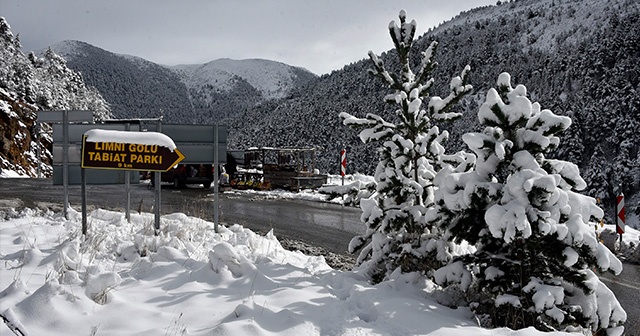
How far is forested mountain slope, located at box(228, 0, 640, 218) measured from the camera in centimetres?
5862

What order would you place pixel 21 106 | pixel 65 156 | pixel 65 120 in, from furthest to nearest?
pixel 21 106 < pixel 65 156 < pixel 65 120

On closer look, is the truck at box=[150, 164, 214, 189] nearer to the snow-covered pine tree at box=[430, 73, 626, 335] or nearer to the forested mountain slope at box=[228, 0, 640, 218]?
the snow-covered pine tree at box=[430, 73, 626, 335]

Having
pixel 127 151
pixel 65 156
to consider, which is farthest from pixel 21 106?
pixel 127 151

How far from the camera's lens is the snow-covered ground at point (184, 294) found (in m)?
3.46

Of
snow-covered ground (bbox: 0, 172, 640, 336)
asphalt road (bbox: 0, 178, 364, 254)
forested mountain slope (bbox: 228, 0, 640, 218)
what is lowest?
asphalt road (bbox: 0, 178, 364, 254)

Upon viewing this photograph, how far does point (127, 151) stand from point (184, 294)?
9.51ft

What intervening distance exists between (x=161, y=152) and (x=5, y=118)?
29.8m

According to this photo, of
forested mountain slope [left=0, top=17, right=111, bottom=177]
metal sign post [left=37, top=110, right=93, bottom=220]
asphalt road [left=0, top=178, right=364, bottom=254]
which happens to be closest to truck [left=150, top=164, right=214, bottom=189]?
asphalt road [left=0, top=178, right=364, bottom=254]

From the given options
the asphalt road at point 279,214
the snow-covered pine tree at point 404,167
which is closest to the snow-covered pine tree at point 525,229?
the snow-covered pine tree at point 404,167

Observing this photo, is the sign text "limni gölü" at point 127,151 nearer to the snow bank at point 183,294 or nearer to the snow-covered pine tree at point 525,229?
the snow bank at point 183,294

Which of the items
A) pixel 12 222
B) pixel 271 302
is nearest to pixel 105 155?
pixel 12 222

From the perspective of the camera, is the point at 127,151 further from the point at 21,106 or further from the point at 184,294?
the point at 21,106

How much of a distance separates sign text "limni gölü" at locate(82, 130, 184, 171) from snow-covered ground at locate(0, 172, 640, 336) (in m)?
1.00

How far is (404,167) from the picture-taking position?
554 centimetres
